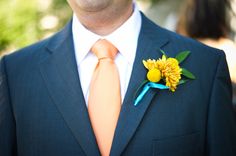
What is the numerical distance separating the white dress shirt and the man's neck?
0.09 feet

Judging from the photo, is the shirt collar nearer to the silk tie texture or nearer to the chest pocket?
the silk tie texture

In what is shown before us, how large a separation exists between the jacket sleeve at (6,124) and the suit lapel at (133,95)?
587 mm

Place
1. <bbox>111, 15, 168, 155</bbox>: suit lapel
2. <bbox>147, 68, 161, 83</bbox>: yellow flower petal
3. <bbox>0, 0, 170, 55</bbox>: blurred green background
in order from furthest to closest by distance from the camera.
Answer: <bbox>0, 0, 170, 55</bbox>: blurred green background → <bbox>147, 68, 161, 83</bbox>: yellow flower petal → <bbox>111, 15, 168, 155</bbox>: suit lapel

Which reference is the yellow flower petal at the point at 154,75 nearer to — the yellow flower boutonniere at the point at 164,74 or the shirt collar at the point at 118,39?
the yellow flower boutonniere at the point at 164,74

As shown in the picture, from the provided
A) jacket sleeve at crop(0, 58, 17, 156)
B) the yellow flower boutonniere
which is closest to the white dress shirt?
the yellow flower boutonniere

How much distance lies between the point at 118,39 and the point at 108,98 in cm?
34

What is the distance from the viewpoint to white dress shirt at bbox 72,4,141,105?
3168mm

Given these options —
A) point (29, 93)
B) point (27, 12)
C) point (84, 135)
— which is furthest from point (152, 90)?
point (27, 12)

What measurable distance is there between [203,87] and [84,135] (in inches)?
27.4

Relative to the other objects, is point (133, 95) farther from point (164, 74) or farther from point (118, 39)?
point (118, 39)

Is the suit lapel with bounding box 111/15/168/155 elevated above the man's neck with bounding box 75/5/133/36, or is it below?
below

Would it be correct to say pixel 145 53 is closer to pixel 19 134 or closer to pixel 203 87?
pixel 203 87

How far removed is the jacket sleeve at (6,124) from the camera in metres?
3.17

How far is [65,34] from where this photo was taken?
10.8ft
